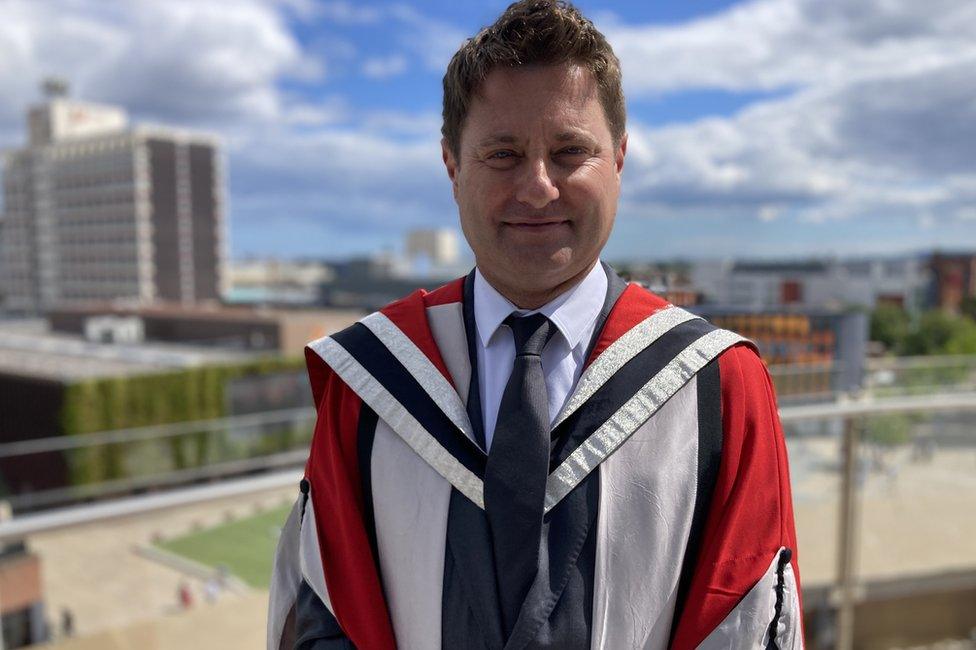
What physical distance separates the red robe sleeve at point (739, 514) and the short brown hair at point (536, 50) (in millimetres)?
476

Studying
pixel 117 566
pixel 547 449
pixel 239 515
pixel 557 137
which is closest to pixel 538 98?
pixel 557 137

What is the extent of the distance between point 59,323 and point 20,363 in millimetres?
15107

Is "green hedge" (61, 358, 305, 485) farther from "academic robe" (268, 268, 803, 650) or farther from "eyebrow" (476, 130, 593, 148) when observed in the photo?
"eyebrow" (476, 130, 593, 148)

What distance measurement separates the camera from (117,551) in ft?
8.67

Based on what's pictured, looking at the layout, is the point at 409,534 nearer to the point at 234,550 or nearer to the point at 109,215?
the point at 234,550

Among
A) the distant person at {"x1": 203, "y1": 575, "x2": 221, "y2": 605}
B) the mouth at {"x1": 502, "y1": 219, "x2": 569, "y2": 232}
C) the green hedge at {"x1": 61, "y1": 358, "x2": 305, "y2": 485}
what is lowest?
the green hedge at {"x1": 61, "y1": 358, "x2": 305, "y2": 485}

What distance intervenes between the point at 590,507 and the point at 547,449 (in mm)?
115

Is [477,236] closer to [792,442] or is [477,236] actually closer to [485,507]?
[485,507]

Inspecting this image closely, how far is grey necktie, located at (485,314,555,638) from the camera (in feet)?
3.83

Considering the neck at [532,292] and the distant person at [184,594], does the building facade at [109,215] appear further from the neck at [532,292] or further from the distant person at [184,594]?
the neck at [532,292]

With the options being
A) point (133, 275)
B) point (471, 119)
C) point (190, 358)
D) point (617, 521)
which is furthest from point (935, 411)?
point (133, 275)

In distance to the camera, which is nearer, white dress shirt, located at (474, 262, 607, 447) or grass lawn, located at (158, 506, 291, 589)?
white dress shirt, located at (474, 262, 607, 447)

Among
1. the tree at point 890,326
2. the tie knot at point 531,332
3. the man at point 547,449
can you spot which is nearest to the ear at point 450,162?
the man at point 547,449

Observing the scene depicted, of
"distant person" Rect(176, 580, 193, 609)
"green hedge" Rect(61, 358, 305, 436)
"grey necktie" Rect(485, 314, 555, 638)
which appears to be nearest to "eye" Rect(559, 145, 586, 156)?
"grey necktie" Rect(485, 314, 555, 638)
